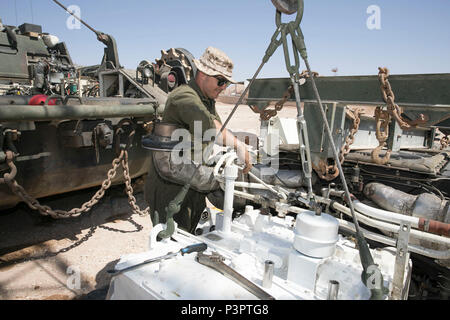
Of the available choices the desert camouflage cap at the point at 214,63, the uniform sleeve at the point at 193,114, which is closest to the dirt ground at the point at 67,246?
the uniform sleeve at the point at 193,114

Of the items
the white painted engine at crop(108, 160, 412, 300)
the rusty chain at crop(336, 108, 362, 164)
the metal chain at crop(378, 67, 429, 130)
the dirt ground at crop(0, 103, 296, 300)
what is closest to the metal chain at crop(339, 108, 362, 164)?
the rusty chain at crop(336, 108, 362, 164)

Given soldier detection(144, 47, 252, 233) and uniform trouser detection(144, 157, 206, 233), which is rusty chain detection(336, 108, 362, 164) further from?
uniform trouser detection(144, 157, 206, 233)

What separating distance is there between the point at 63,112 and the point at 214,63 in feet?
5.32

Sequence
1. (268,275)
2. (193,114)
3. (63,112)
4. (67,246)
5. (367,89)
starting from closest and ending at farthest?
1. (268,275)
2. (367,89)
3. (193,114)
4. (63,112)
5. (67,246)

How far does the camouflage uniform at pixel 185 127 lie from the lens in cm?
245

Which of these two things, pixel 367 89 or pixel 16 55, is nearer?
pixel 367 89

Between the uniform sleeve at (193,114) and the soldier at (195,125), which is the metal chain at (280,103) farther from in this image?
the uniform sleeve at (193,114)

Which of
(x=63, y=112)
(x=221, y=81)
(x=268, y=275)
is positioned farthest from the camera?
(x=63, y=112)

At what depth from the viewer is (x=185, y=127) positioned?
261 cm

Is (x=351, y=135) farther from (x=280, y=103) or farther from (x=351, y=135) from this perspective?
(x=280, y=103)

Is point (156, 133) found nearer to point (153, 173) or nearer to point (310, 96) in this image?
point (153, 173)

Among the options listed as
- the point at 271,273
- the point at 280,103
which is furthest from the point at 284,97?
the point at 271,273

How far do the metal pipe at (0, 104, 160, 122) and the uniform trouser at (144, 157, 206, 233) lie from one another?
38.3 inches
